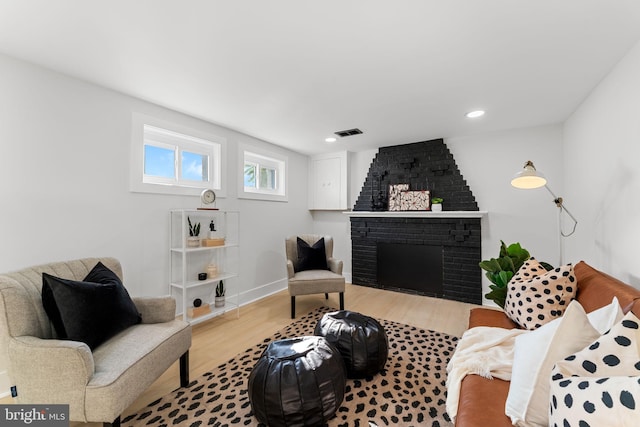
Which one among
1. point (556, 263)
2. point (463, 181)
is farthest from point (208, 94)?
point (556, 263)

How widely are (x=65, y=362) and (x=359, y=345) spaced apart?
1.62m

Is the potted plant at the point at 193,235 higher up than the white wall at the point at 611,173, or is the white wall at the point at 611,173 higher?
the white wall at the point at 611,173

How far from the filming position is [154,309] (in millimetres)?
1836

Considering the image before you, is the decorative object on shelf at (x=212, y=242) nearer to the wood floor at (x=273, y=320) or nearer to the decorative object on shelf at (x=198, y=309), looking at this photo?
A: the decorative object on shelf at (x=198, y=309)

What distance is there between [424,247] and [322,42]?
3176mm

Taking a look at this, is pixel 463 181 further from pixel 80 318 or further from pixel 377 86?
pixel 80 318

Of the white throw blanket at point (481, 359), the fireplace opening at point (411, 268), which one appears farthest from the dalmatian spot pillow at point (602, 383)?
the fireplace opening at point (411, 268)

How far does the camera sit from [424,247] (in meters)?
3.94

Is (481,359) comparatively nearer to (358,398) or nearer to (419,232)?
(358,398)

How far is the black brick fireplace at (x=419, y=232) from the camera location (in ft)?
11.9

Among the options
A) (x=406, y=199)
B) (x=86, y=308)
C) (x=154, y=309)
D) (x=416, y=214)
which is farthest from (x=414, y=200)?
(x=86, y=308)

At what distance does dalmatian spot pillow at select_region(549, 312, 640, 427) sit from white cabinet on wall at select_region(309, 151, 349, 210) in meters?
3.69

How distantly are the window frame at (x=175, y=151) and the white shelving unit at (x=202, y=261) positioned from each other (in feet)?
1.01

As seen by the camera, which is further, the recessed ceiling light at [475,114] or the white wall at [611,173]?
the recessed ceiling light at [475,114]
